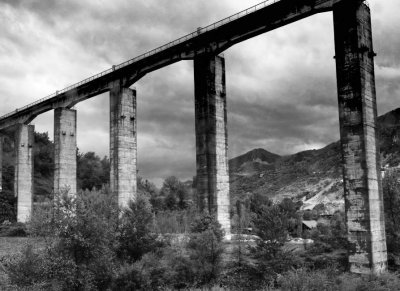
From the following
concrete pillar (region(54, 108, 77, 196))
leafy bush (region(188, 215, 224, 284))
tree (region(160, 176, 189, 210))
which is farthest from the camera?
tree (region(160, 176, 189, 210))

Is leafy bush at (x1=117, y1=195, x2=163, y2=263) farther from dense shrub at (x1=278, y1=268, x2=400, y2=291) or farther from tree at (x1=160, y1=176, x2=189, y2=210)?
tree at (x1=160, y1=176, x2=189, y2=210)

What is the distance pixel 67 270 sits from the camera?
786 inches

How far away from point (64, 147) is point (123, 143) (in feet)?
29.4

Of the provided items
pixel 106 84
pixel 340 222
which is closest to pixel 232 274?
pixel 340 222

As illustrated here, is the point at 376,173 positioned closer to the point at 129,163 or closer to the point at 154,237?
the point at 154,237

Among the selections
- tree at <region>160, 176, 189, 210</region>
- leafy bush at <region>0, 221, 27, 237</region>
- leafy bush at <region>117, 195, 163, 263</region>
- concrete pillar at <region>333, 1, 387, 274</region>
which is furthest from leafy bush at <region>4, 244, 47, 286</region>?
tree at <region>160, 176, 189, 210</region>

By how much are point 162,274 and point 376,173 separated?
12.0 m

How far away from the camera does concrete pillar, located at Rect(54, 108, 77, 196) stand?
4016cm

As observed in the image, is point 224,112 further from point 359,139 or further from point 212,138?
point 359,139

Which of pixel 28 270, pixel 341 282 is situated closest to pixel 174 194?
pixel 28 270

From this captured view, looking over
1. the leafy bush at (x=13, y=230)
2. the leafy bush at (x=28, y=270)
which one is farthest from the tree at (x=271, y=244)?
the leafy bush at (x=13, y=230)

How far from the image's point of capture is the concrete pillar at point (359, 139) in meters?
20.7

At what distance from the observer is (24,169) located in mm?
48156

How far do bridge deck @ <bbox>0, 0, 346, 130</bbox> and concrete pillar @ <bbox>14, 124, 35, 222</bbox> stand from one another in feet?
28.3
